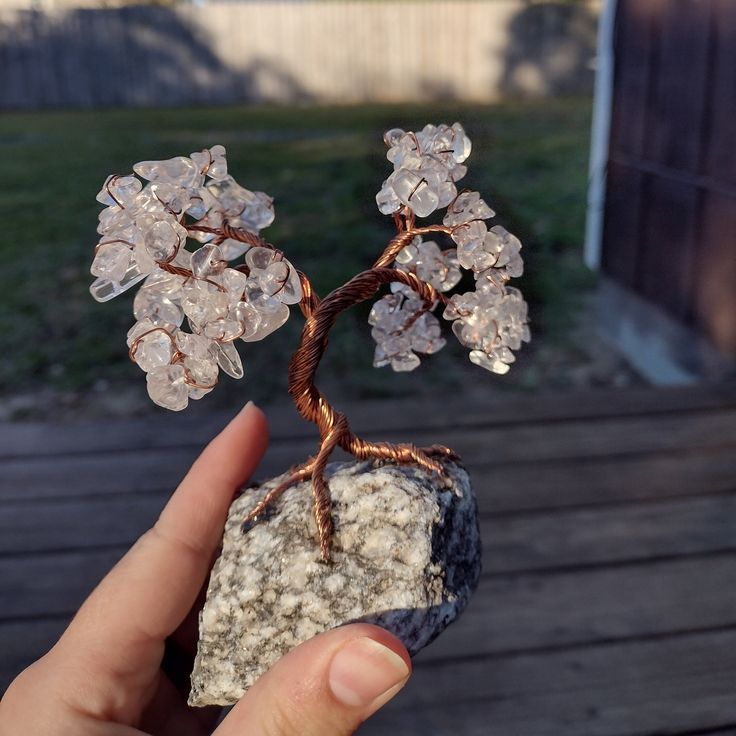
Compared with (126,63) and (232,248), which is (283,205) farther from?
(126,63)

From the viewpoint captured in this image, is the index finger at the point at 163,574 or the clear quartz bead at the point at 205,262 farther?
the index finger at the point at 163,574

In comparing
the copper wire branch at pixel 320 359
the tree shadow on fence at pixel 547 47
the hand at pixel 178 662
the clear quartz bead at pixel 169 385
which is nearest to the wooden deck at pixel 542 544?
the hand at pixel 178 662

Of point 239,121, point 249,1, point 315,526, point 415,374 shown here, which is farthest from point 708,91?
point 249,1

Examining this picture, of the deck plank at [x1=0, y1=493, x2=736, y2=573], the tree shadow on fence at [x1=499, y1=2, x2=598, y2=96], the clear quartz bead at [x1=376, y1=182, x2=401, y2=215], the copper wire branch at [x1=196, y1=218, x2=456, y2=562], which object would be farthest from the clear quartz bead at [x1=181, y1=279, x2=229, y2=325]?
the tree shadow on fence at [x1=499, y1=2, x2=598, y2=96]

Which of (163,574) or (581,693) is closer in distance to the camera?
(163,574)

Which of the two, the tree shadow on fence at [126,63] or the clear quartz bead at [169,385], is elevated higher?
the clear quartz bead at [169,385]

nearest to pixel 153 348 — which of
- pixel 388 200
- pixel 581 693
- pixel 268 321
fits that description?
pixel 268 321

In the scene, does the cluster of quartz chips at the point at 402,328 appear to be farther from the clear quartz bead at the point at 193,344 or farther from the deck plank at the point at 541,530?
the deck plank at the point at 541,530
